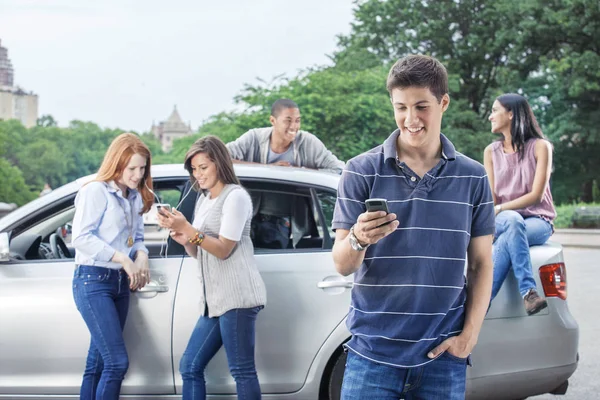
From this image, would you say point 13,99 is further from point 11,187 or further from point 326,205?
point 326,205

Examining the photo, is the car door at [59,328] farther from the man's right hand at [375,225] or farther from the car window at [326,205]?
the man's right hand at [375,225]

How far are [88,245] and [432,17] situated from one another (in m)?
40.4

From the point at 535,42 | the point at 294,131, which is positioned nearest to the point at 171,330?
the point at 294,131

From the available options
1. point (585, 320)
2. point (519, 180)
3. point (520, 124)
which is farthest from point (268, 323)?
point (585, 320)

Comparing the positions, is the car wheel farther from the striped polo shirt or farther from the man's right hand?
the man's right hand

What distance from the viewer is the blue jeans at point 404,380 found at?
2.46 m

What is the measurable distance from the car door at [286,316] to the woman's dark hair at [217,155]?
52 centimetres

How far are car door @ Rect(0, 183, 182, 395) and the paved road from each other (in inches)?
115

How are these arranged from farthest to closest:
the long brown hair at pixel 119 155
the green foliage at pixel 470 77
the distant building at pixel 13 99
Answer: the distant building at pixel 13 99 → the green foliage at pixel 470 77 → the long brown hair at pixel 119 155

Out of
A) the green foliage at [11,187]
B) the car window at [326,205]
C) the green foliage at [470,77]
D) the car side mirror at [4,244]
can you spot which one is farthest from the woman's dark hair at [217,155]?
the green foliage at [11,187]

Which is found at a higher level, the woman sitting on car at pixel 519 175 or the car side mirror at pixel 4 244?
the woman sitting on car at pixel 519 175

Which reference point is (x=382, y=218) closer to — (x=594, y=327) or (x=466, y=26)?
(x=594, y=327)

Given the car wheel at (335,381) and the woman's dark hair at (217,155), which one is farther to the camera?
the car wheel at (335,381)

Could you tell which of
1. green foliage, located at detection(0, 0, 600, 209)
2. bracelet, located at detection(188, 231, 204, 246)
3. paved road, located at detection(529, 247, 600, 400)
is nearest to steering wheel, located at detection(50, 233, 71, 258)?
bracelet, located at detection(188, 231, 204, 246)
